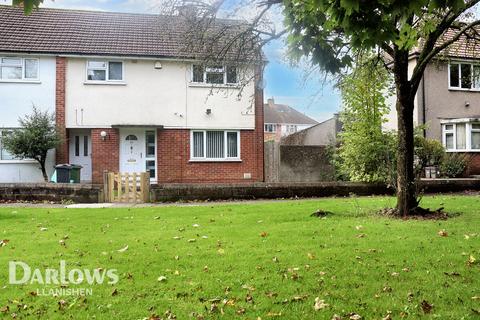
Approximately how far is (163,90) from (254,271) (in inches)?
566

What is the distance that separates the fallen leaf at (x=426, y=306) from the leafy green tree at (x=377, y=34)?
103 inches

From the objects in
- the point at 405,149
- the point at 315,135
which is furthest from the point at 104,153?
the point at 315,135

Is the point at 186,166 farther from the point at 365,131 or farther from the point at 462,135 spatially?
the point at 462,135

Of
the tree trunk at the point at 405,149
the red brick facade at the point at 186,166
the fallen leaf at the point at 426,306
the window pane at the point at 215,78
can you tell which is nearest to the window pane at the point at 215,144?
the red brick facade at the point at 186,166

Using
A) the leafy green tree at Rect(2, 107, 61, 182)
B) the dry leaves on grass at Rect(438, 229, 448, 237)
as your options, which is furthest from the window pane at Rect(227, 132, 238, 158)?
the dry leaves on grass at Rect(438, 229, 448, 237)

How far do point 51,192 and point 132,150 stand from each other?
18.4 ft

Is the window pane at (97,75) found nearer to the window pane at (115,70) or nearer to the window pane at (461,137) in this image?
the window pane at (115,70)

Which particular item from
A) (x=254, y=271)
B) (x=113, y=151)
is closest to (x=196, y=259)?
(x=254, y=271)

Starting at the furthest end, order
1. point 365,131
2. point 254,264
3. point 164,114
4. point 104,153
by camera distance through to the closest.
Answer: point 164,114 → point 104,153 → point 365,131 → point 254,264

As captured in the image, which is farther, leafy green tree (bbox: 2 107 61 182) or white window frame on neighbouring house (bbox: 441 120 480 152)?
white window frame on neighbouring house (bbox: 441 120 480 152)

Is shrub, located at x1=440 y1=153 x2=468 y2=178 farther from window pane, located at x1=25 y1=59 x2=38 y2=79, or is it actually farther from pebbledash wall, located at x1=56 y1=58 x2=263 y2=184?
window pane, located at x1=25 y1=59 x2=38 y2=79

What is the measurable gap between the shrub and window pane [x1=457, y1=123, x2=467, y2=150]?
7.76 ft

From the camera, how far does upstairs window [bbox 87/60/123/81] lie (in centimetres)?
1756

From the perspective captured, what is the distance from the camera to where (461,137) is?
70.0ft
